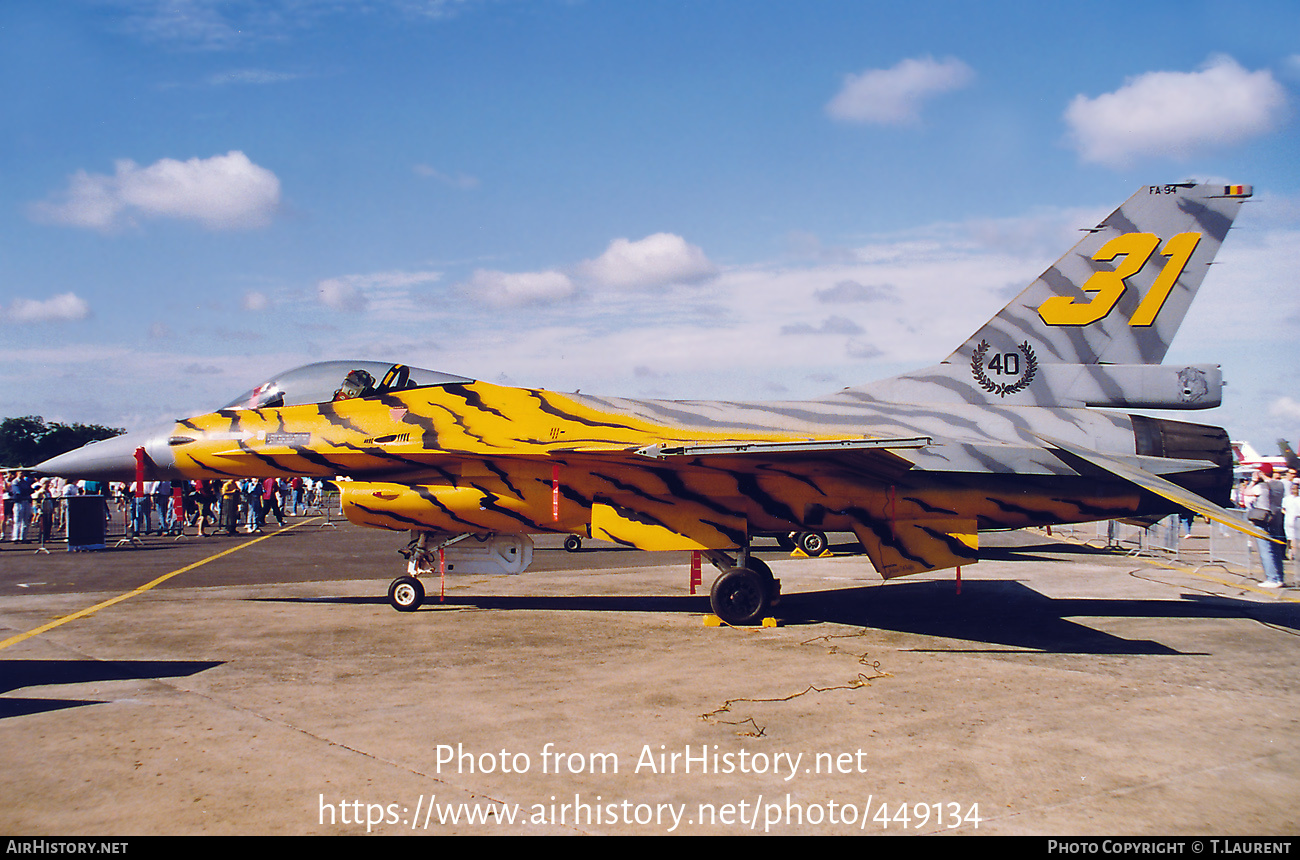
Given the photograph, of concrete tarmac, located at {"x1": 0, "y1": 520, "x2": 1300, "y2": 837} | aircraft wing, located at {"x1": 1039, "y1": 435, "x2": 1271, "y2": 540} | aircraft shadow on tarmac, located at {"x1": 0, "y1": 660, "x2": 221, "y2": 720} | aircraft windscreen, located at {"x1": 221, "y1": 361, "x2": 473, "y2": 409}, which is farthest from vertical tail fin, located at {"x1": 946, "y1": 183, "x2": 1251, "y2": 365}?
aircraft shadow on tarmac, located at {"x1": 0, "y1": 660, "x2": 221, "y2": 720}

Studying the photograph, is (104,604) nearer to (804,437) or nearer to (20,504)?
(804,437)

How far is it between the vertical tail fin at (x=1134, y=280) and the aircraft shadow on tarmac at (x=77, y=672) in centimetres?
1059

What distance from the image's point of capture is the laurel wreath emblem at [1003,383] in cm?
1138

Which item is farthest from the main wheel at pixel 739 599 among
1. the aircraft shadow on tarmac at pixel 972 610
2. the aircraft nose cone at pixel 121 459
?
the aircraft nose cone at pixel 121 459

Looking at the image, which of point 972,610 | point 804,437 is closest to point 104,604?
point 804,437

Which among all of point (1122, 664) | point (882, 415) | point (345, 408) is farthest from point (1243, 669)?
point (345, 408)

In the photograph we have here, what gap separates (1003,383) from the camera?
11.5 m

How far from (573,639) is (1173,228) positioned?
9417 millimetres

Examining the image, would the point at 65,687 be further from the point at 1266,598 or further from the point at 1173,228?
the point at 1266,598

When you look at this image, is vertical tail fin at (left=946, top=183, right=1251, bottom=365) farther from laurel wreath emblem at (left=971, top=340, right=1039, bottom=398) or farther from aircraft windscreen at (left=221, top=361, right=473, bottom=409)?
aircraft windscreen at (left=221, top=361, right=473, bottom=409)

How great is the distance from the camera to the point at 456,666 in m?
8.17

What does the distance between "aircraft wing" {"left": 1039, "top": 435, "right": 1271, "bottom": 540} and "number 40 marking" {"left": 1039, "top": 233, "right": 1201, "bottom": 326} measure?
1891mm

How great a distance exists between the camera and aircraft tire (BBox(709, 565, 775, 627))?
10.4 metres

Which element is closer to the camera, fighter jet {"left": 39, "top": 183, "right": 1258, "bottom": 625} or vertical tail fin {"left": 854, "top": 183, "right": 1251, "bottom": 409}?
fighter jet {"left": 39, "top": 183, "right": 1258, "bottom": 625}
